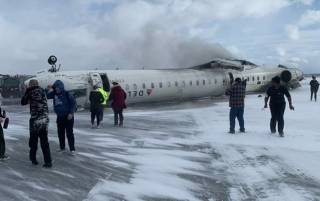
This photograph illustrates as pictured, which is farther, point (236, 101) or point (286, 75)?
point (286, 75)

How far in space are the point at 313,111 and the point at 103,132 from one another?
1022 cm

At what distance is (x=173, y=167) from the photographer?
8789 millimetres

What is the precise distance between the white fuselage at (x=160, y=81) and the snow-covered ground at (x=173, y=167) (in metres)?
8.86

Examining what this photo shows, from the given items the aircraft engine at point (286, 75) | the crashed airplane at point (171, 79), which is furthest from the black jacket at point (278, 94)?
the aircraft engine at point (286, 75)

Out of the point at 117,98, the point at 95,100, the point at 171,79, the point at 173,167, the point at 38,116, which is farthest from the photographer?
the point at 171,79

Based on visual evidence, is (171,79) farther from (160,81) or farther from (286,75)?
(286,75)

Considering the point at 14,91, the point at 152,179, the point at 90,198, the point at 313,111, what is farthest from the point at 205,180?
the point at 14,91

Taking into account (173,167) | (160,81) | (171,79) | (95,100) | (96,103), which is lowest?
(173,167)

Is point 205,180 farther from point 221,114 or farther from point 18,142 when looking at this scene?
point 221,114

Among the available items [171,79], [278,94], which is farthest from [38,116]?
[171,79]

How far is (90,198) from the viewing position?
6.56m

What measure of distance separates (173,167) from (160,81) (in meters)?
18.2

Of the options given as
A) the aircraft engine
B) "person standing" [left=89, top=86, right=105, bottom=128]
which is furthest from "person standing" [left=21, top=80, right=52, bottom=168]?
the aircraft engine

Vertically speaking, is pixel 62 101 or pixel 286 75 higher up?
pixel 286 75
